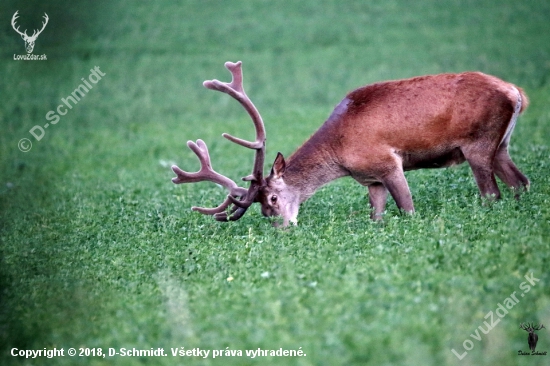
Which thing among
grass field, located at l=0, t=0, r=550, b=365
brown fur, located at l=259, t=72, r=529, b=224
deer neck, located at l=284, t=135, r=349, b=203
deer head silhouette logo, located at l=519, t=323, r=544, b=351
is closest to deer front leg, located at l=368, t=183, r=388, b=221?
brown fur, located at l=259, t=72, r=529, b=224

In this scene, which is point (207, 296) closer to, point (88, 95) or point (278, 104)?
point (278, 104)

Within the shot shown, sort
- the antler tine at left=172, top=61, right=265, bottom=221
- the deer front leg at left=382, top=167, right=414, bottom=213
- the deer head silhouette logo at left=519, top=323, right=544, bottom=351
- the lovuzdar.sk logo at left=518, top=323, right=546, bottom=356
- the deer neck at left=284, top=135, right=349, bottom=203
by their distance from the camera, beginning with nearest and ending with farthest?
1. the lovuzdar.sk logo at left=518, top=323, right=546, bottom=356
2. the deer head silhouette logo at left=519, top=323, right=544, bottom=351
3. the deer front leg at left=382, top=167, right=414, bottom=213
4. the antler tine at left=172, top=61, right=265, bottom=221
5. the deer neck at left=284, top=135, right=349, bottom=203

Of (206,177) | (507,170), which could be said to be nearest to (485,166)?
(507,170)

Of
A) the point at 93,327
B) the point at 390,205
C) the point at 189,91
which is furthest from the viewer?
the point at 189,91

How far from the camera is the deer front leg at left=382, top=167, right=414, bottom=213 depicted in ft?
31.4

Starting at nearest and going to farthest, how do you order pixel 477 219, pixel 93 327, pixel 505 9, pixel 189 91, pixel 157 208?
pixel 93 327, pixel 477 219, pixel 157 208, pixel 189 91, pixel 505 9

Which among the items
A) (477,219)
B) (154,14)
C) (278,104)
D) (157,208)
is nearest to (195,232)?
(157,208)

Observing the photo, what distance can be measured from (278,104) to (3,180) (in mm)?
8809

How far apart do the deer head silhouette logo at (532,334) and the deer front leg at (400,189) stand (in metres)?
3.58

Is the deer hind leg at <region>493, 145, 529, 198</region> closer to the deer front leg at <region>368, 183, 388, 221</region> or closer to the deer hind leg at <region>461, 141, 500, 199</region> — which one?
the deer hind leg at <region>461, 141, 500, 199</region>

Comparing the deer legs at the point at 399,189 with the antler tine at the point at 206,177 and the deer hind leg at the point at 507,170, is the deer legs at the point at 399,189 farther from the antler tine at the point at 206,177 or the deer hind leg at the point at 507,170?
the antler tine at the point at 206,177

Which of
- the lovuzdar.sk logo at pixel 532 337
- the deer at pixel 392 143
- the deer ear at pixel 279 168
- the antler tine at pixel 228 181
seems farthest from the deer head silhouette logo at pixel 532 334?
the deer ear at pixel 279 168

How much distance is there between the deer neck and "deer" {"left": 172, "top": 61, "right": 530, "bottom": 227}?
0.04 feet

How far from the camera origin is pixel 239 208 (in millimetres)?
9836
